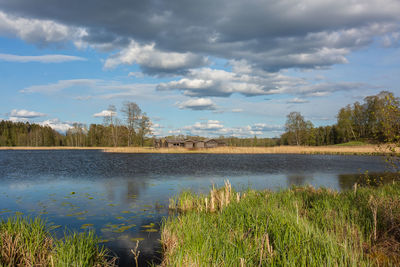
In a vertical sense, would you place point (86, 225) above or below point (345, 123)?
below

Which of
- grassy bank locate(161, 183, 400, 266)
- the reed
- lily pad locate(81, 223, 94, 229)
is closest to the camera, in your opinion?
grassy bank locate(161, 183, 400, 266)

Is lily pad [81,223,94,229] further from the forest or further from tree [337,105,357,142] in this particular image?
tree [337,105,357,142]

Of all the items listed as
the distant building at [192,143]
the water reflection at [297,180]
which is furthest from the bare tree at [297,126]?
the water reflection at [297,180]

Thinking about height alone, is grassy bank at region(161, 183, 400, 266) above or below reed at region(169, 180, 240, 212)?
above

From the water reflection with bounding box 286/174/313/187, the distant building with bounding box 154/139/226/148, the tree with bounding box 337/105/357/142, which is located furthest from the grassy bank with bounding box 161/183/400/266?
the tree with bounding box 337/105/357/142

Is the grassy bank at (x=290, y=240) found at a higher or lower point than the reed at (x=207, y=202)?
higher

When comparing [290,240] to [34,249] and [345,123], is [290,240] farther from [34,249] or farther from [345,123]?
[345,123]

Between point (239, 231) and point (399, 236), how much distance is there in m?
4.14

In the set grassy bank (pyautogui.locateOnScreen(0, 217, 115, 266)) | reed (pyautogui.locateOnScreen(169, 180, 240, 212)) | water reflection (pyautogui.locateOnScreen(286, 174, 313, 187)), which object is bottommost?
water reflection (pyautogui.locateOnScreen(286, 174, 313, 187))

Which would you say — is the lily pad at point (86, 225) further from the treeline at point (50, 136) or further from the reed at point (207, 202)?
the treeline at point (50, 136)

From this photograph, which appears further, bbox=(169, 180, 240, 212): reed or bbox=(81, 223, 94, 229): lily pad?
bbox=(169, 180, 240, 212): reed

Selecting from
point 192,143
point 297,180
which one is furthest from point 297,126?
point 297,180

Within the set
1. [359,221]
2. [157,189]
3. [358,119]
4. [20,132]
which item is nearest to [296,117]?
[358,119]

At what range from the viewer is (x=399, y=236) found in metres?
6.64
